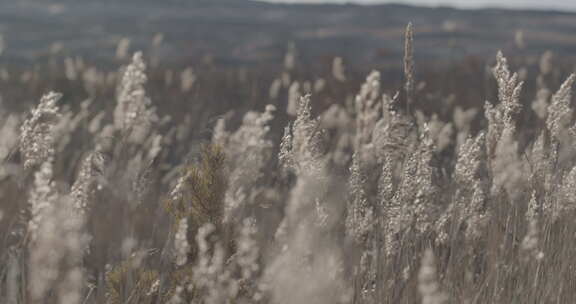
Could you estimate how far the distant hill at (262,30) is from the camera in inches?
1427

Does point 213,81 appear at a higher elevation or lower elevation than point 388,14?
lower

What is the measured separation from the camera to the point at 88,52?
34969 millimetres

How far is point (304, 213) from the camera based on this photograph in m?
2.32

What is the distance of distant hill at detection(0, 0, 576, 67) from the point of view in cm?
3625

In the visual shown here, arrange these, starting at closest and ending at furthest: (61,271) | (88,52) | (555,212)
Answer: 1. (61,271)
2. (555,212)
3. (88,52)

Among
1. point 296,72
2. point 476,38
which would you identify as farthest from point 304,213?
point 476,38

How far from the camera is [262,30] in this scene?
168ft

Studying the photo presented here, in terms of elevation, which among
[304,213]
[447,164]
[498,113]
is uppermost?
[498,113]

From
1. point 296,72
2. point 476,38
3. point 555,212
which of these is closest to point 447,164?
point 555,212

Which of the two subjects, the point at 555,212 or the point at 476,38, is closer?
the point at 555,212

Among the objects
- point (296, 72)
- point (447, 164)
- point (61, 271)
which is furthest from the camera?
point (296, 72)

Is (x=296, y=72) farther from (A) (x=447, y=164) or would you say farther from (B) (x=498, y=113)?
(B) (x=498, y=113)

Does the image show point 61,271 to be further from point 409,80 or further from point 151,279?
point 409,80

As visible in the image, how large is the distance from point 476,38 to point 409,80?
4824 cm
